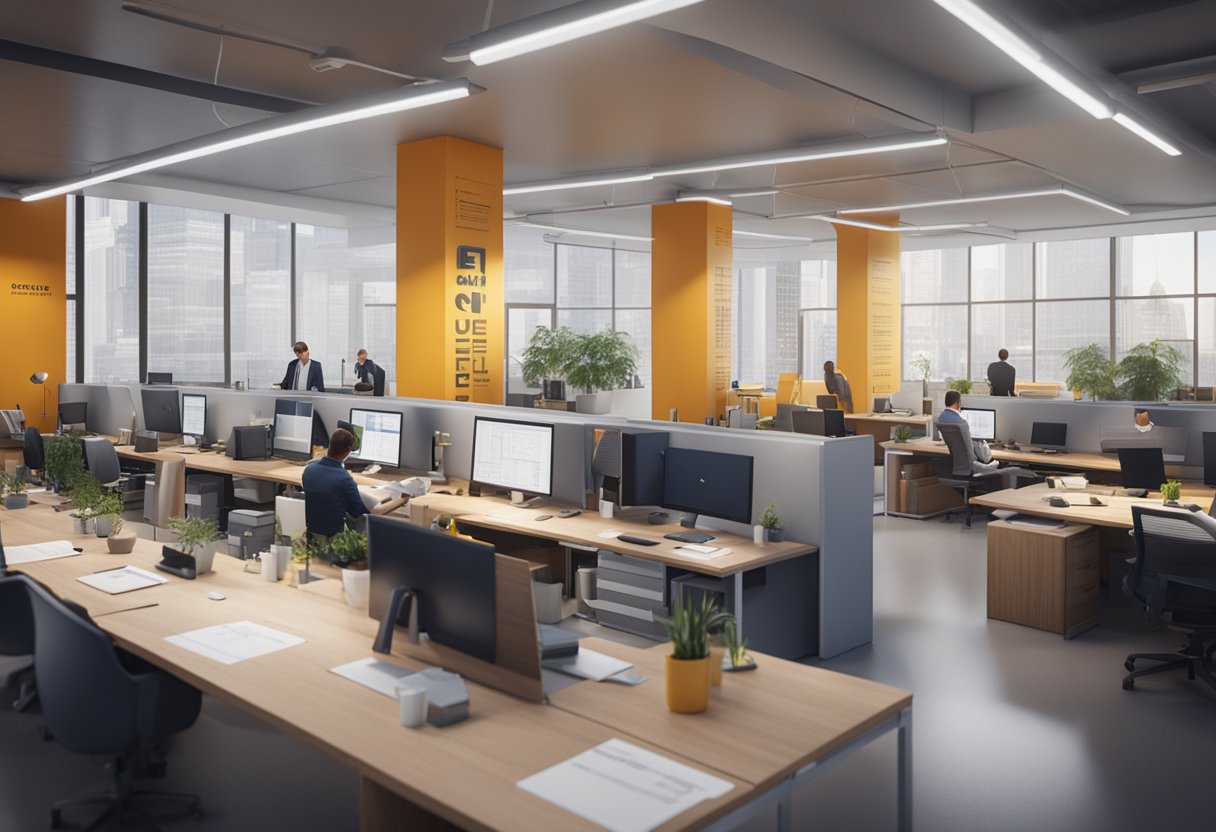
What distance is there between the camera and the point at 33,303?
1110 centimetres

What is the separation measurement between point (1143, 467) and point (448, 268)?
5.91 metres

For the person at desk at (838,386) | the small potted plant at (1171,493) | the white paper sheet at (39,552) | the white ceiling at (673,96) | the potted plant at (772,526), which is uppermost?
the white ceiling at (673,96)

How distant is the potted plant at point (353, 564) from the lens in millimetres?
3543

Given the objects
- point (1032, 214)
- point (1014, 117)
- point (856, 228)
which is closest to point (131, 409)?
point (1014, 117)

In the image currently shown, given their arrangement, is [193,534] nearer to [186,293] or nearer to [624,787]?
[624,787]

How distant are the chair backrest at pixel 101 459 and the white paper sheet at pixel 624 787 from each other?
21.1ft

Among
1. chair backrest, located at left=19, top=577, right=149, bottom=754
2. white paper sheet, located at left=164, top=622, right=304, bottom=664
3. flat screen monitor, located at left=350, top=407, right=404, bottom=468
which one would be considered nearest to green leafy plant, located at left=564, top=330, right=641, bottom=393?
flat screen monitor, located at left=350, top=407, right=404, bottom=468

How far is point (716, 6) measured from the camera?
4.87 metres

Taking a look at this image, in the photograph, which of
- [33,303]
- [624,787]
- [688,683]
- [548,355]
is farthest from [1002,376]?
[624,787]

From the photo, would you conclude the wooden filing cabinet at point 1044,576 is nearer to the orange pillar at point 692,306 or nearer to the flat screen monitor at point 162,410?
the orange pillar at point 692,306

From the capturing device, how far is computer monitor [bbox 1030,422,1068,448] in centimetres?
882

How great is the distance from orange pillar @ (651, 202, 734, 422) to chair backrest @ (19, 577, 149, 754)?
31.2 ft

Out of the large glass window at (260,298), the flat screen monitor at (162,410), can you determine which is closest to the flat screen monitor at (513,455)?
the flat screen monitor at (162,410)

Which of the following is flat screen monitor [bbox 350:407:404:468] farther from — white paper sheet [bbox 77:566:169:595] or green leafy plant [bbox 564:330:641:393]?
green leafy plant [bbox 564:330:641:393]
